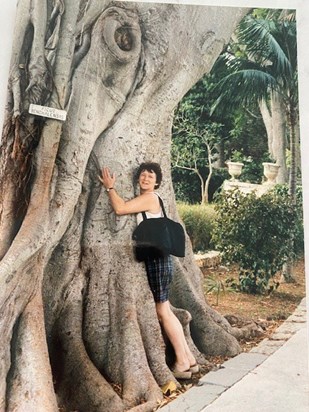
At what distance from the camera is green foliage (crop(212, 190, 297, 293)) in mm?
1751

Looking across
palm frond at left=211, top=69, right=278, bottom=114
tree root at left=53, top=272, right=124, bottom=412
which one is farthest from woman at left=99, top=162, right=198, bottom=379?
palm frond at left=211, top=69, right=278, bottom=114

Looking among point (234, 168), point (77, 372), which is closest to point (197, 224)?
point (234, 168)

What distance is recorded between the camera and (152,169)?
5.79 ft

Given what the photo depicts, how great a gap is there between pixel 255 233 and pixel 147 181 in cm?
46

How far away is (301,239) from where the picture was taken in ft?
5.79

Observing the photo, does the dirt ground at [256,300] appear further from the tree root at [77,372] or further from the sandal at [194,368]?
the tree root at [77,372]

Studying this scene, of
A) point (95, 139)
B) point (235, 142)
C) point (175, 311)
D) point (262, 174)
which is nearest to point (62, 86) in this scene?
point (95, 139)

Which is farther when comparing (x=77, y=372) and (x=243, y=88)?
(x=243, y=88)

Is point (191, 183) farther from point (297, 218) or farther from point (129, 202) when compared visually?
point (297, 218)

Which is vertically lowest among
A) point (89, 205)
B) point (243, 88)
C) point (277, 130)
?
point (89, 205)

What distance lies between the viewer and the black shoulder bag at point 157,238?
1.70 metres

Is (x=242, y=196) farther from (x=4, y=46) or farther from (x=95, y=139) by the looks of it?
(x=4, y=46)

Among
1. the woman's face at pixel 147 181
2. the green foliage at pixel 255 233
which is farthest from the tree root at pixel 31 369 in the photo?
the green foliage at pixel 255 233

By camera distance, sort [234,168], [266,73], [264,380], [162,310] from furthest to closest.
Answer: [266,73] < [234,168] < [162,310] < [264,380]
